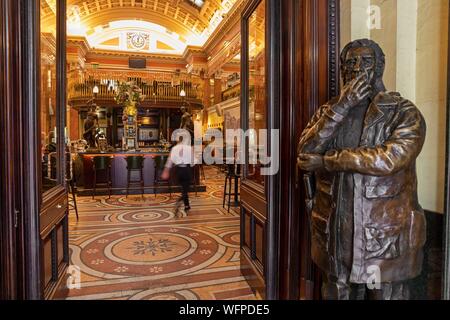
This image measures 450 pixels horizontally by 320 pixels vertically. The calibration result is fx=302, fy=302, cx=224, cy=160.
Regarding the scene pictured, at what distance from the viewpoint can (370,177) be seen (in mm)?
1266

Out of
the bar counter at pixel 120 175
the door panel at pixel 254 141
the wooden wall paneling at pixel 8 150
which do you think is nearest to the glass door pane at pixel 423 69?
the door panel at pixel 254 141

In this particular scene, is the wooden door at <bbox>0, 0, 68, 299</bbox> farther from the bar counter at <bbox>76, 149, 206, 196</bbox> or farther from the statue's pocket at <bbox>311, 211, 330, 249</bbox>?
the bar counter at <bbox>76, 149, 206, 196</bbox>

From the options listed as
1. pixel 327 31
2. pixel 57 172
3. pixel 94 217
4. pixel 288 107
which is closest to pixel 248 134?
pixel 288 107

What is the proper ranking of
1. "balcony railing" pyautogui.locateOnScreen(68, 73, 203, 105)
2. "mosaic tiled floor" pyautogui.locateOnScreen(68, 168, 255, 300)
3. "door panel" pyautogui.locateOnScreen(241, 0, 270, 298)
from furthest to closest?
"balcony railing" pyautogui.locateOnScreen(68, 73, 203, 105)
"mosaic tiled floor" pyautogui.locateOnScreen(68, 168, 255, 300)
"door panel" pyautogui.locateOnScreen(241, 0, 270, 298)

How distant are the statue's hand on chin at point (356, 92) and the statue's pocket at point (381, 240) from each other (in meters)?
0.53

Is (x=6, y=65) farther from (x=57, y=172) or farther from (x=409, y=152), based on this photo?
(x=409, y=152)

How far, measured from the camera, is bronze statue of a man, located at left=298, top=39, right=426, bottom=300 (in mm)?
1226

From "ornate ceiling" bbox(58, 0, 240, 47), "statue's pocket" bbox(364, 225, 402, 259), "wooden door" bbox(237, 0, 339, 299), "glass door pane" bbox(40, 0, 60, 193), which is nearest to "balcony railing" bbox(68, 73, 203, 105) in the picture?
"ornate ceiling" bbox(58, 0, 240, 47)

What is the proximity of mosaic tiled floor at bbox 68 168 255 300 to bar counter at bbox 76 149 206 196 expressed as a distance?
1516 mm

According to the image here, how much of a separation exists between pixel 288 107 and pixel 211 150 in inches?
465

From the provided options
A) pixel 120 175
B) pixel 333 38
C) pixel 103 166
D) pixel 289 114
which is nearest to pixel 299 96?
pixel 289 114

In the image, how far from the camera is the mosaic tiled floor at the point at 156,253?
2.87 metres

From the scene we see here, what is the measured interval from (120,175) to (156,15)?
915cm

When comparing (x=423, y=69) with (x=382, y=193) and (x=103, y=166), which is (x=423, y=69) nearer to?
(x=382, y=193)
